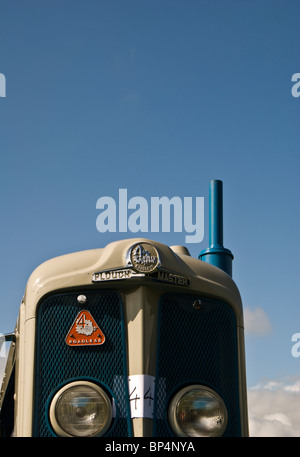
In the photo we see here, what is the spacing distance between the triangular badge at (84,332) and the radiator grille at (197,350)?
1.24 feet

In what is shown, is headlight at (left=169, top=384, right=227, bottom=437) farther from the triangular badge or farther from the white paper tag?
the triangular badge

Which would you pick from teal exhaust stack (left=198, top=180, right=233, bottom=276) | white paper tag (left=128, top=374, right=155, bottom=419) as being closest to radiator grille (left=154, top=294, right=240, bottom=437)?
white paper tag (left=128, top=374, right=155, bottom=419)

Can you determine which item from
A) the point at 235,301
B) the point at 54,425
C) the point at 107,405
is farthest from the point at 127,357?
the point at 235,301

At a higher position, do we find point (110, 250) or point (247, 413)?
point (110, 250)

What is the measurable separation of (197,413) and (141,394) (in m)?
0.34

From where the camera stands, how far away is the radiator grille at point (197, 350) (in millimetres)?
3691

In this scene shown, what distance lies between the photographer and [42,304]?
12.4 ft

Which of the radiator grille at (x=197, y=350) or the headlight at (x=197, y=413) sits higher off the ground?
the radiator grille at (x=197, y=350)

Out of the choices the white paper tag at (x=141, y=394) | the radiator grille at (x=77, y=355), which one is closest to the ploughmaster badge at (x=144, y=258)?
the radiator grille at (x=77, y=355)

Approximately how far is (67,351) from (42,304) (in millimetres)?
327

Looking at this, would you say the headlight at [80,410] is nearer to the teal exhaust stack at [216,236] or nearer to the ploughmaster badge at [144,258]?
the ploughmaster badge at [144,258]

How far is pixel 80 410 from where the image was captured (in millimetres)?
3445

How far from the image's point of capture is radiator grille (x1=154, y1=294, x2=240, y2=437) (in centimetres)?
369
